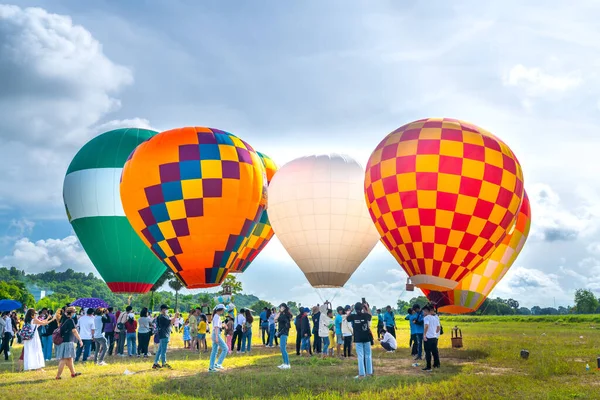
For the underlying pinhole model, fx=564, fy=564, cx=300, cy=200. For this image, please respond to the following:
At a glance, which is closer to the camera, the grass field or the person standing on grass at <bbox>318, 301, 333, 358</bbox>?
the grass field

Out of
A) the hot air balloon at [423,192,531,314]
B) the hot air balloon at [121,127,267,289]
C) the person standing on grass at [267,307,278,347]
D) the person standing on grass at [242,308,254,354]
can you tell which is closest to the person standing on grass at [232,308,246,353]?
the person standing on grass at [242,308,254,354]

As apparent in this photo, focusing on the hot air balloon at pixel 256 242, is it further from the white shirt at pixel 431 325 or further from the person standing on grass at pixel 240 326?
the white shirt at pixel 431 325

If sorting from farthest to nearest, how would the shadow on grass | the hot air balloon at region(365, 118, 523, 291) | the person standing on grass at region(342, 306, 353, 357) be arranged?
the hot air balloon at region(365, 118, 523, 291), the person standing on grass at region(342, 306, 353, 357), the shadow on grass

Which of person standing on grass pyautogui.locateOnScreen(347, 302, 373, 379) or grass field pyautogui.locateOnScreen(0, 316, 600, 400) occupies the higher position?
person standing on grass pyautogui.locateOnScreen(347, 302, 373, 379)

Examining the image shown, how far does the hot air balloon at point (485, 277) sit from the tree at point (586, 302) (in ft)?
347

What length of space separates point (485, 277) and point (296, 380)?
1779 centimetres

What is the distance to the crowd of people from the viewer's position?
14539 mm

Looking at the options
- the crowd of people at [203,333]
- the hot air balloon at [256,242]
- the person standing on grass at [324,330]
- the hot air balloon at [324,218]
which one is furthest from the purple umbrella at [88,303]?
the person standing on grass at [324,330]

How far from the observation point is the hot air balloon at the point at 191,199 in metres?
25.0

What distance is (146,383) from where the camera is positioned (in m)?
13.5

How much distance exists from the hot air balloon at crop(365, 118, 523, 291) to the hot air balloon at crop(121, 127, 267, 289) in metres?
6.77

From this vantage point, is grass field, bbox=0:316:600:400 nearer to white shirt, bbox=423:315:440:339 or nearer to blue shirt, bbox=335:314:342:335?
white shirt, bbox=423:315:440:339

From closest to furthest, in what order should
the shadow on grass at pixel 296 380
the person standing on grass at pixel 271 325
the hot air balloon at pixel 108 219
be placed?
1. the shadow on grass at pixel 296 380
2. the person standing on grass at pixel 271 325
3. the hot air balloon at pixel 108 219

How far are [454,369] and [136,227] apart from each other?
1619cm
